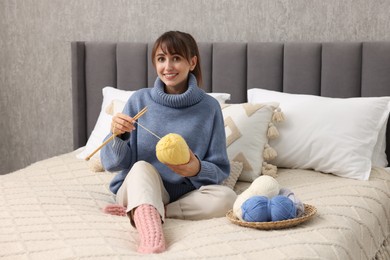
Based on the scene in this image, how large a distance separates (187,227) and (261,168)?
2.41ft

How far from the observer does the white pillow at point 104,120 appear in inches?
127

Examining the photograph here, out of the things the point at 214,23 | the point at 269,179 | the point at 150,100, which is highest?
the point at 214,23

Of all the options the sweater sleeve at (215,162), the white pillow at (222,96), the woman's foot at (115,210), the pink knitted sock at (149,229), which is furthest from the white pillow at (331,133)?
the pink knitted sock at (149,229)

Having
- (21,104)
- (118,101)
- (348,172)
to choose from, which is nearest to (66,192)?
(118,101)

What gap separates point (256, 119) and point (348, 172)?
418 millimetres

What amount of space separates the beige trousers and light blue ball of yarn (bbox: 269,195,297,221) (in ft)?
0.85

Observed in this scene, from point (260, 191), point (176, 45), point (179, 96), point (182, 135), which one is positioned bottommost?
point (260, 191)

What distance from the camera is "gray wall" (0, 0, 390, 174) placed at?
10.7 ft

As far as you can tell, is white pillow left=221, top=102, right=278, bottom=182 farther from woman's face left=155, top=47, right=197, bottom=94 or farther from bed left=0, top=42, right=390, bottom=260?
woman's face left=155, top=47, right=197, bottom=94

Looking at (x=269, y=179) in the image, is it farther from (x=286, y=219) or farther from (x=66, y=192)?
(x=66, y=192)

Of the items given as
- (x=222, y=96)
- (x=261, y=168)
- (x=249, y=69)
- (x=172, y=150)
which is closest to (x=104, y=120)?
(x=222, y=96)

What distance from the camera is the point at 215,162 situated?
97.9 inches

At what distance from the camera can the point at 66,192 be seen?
260 cm

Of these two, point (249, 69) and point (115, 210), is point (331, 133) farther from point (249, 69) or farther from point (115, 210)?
point (115, 210)
